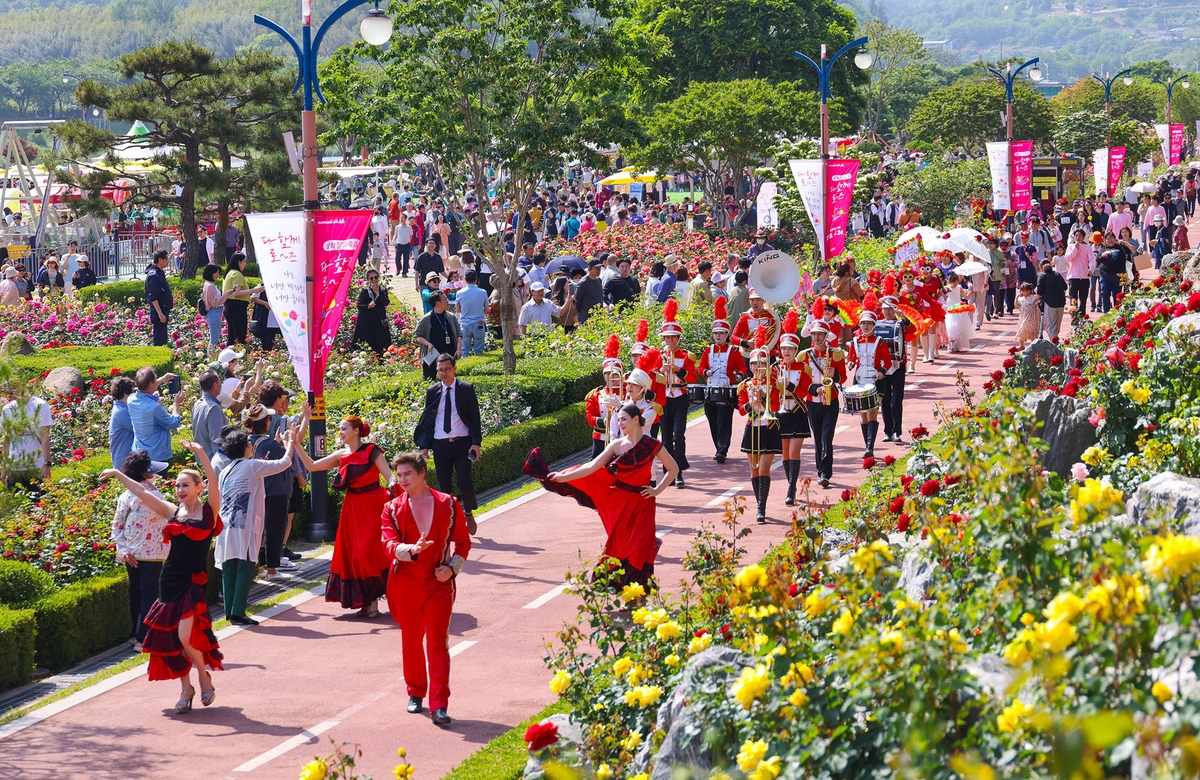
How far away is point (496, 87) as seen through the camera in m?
17.6

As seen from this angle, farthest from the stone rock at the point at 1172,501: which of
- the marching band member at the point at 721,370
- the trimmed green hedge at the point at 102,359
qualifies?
the trimmed green hedge at the point at 102,359

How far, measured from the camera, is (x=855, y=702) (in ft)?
14.9

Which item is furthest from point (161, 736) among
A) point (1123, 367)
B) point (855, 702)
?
point (1123, 367)

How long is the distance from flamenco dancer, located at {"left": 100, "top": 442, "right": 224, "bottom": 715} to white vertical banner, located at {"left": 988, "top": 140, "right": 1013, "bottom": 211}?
24.1m

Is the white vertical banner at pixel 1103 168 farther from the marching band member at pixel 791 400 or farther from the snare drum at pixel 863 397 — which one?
the marching band member at pixel 791 400

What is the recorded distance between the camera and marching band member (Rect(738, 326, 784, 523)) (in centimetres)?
1278

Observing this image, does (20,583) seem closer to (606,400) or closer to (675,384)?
(606,400)

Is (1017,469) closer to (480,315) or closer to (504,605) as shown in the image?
(504,605)

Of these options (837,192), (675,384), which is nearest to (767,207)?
(837,192)

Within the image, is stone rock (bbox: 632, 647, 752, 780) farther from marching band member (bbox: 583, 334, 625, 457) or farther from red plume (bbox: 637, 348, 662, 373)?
red plume (bbox: 637, 348, 662, 373)

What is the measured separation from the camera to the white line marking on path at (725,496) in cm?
1377

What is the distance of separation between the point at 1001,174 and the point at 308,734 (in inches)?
976

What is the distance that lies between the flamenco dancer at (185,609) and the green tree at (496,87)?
909 centimetres

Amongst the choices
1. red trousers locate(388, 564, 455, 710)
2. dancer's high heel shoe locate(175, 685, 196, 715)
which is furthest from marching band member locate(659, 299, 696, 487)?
dancer's high heel shoe locate(175, 685, 196, 715)
